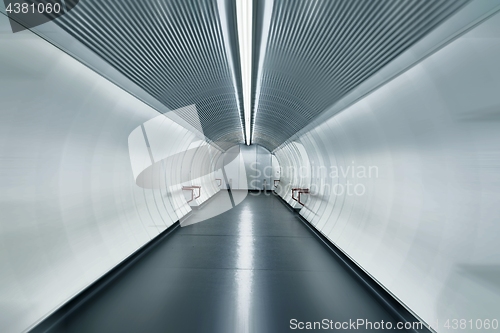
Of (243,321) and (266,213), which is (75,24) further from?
(266,213)

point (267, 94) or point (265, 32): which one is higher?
point (267, 94)

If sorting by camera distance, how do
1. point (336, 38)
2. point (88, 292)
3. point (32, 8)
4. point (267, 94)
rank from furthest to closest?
point (267, 94), point (88, 292), point (336, 38), point (32, 8)

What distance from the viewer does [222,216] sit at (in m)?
8.98

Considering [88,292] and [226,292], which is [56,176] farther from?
[226,292]

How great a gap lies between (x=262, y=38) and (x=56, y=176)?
3480 millimetres

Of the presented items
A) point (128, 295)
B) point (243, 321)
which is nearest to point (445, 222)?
point (243, 321)

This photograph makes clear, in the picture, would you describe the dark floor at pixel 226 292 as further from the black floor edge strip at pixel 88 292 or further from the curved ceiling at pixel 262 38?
the curved ceiling at pixel 262 38

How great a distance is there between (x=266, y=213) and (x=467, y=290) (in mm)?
7751

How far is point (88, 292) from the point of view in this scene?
11.4ft

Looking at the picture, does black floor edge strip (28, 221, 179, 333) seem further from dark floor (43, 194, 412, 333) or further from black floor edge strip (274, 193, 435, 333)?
black floor edge strip (274, 193, 435, 333)

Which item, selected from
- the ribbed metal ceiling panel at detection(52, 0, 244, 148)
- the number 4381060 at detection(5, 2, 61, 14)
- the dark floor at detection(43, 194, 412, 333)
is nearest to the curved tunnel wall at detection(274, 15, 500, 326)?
the dark floor at detection(43, 194, 412, 333)

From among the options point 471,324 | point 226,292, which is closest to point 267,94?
point 226,292

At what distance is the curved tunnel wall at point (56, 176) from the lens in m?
2.40

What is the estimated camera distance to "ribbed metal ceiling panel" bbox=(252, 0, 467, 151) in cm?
210
